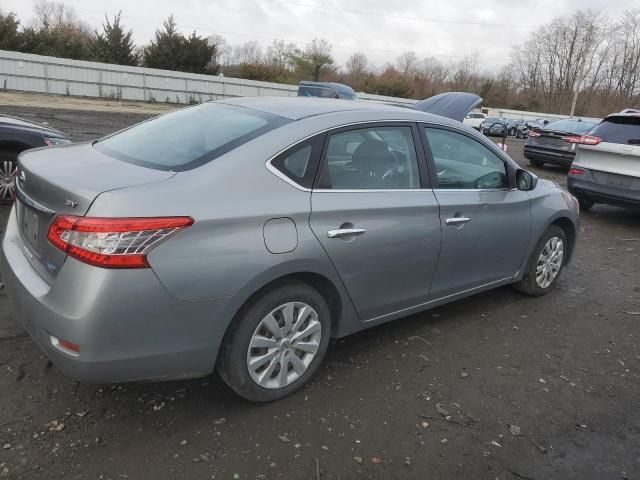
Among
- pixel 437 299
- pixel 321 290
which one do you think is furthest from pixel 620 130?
pixel 321 290

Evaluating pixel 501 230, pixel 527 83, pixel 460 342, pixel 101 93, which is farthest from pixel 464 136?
pixel 527 83

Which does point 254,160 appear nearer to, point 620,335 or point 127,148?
point 127,148

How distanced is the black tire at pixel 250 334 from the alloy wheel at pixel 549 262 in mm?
2669

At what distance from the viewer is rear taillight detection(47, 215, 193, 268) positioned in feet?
7.43

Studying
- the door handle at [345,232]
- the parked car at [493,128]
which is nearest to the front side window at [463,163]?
the door handle at [345,232]

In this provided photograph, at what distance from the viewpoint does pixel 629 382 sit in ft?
11.7

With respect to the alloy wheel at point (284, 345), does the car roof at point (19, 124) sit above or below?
above

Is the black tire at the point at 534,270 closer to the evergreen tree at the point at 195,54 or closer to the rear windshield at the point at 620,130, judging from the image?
the rear windshield at the point at 620,130

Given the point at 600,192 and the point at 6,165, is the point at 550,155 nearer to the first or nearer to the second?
the point at 600,192

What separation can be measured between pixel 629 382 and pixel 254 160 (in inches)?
116

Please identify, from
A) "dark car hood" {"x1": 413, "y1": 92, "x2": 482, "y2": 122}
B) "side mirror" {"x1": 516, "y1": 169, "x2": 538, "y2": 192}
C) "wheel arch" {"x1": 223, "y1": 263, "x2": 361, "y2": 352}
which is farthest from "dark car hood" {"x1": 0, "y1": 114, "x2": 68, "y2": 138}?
"side mirror" {"x1": 516, "y1": 169, "x2": 538, "y2": 192}

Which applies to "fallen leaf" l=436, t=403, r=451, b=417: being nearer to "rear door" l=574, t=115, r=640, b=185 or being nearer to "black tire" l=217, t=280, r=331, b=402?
"black tire" l=217, t=280, r=331, b=402

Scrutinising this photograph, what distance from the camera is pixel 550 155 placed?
1387cm

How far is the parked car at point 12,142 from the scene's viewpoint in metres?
5.93
